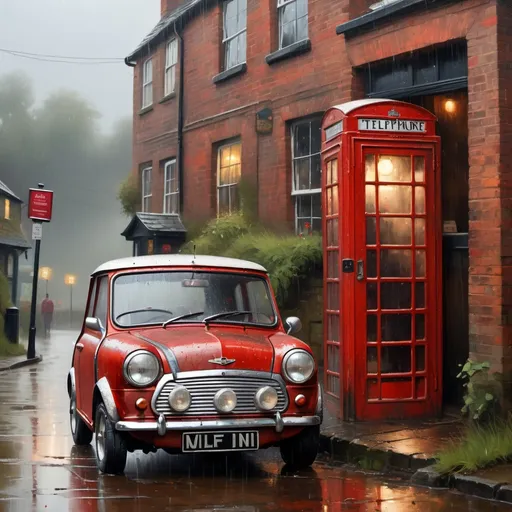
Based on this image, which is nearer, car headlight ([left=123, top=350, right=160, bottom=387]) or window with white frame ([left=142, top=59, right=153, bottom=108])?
car headlight ([left=123, top=350, right=160, bottom=387])

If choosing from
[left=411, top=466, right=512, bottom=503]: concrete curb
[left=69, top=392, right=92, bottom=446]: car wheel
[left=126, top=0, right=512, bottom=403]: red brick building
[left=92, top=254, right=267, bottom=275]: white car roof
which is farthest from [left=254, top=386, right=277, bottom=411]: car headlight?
[left=126, top=0, right=512, bottom=403]: red brick building

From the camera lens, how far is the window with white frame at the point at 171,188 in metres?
20.0

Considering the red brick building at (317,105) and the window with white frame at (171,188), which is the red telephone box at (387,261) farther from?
the window with white frame at (171,188)

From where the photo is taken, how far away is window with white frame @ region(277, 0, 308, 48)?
14.9 m

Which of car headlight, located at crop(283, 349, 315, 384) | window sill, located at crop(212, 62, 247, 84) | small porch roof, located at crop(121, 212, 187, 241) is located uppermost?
window sill, located at crop(212, 62, 247, 84)

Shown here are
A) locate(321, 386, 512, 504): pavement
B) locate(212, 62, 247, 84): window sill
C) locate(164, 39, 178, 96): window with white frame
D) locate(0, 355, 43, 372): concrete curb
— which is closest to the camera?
locate(321, 386, 512, 504): pavement

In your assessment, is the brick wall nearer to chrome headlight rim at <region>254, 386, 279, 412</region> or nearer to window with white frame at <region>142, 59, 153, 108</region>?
window with white frame at <region>142, 59, 153, 108</region>

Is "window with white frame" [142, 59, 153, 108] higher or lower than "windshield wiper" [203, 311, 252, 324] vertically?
higher

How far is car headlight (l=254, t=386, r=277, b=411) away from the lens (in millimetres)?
7242

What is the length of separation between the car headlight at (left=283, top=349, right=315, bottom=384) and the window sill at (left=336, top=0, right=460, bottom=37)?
4.99 metres

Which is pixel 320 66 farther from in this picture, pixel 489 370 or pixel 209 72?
pixel 489 370

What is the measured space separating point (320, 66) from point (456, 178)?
3711 mm

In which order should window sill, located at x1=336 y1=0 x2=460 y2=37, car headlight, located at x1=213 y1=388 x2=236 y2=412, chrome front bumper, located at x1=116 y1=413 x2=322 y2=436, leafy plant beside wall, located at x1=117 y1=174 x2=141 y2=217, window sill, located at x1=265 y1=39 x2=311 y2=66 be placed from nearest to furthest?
chrome front bumper, located at x1=116 y1=413 x2=322 y2=436 → car headlight, located at x1=213 y1=388 x2=236 y2=412 → window sill, located at x1=336 y1=0 x2=460 y2=37 → window sill, located at x1=265 y1=39 x2=311 y2=66 → leafy plant beside wall, located at x1=117 y1=174 x2=141 y2=217

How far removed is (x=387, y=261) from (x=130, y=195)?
45.3ft
